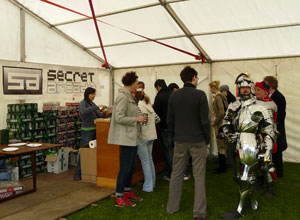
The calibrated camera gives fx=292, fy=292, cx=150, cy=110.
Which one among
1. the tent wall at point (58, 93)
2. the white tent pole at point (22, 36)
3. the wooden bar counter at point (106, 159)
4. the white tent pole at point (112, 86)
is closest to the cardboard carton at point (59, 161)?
the tent wall at point (58, 93)

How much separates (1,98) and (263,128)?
15.0ft

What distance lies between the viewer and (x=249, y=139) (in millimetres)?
3312

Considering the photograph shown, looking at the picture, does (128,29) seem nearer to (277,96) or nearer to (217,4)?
(217,4)

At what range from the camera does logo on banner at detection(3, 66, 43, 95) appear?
5.48 meters

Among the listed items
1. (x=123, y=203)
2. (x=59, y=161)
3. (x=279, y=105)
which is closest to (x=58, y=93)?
(x=59, y=161)

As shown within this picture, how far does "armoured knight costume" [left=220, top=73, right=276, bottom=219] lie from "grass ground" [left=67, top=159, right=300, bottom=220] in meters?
0.37

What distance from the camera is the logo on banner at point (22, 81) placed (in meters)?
5.48

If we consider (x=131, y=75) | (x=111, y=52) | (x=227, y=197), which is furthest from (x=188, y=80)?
(x=111, y=52)

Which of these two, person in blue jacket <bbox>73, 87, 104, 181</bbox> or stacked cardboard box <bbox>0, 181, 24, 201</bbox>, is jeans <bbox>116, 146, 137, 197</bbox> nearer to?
stacked cardboard box <bbox>0, 181, 24, 201</bbox>

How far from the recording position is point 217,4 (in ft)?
15.6

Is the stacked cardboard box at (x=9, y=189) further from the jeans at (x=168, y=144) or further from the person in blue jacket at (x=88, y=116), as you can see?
the jeans at (x=168, y=144)

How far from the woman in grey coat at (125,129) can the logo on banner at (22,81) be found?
2950 millimetres

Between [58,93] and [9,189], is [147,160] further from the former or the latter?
[58,93]

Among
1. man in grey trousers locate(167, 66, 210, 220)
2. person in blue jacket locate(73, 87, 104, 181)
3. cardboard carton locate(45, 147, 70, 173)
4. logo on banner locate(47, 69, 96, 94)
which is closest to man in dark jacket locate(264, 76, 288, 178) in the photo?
man in grey trousers locate(167, 66, 210, 220)
